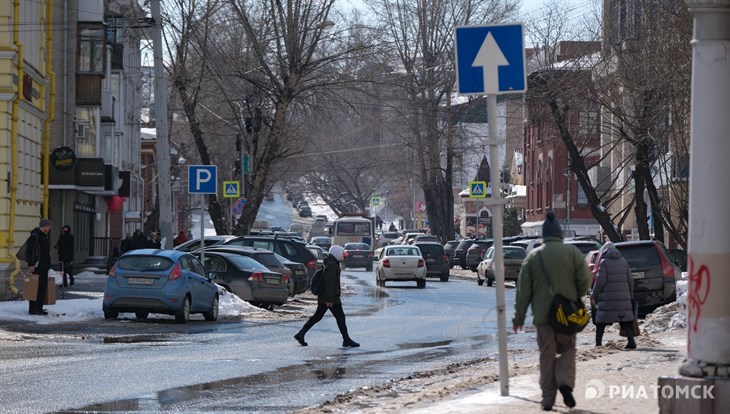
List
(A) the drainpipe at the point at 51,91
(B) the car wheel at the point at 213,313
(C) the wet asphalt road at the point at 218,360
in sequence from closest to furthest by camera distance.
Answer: (C) the wet asphalt road at the point at 218,360, (B) the car wheel at the point at 213,313, (A) the drainpipe at the point at 51,91

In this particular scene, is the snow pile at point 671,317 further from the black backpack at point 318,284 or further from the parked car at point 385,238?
the parked car at point 385,238

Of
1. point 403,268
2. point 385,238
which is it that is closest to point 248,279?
point 403,268

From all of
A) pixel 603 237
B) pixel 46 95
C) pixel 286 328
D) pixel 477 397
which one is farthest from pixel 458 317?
pixel 603 237

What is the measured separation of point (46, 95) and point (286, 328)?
14474mm

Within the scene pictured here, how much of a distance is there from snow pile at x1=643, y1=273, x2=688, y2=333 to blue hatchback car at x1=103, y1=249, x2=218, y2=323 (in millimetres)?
8527

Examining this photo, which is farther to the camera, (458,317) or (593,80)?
(593,80)

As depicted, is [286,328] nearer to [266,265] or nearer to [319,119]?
[266,265]

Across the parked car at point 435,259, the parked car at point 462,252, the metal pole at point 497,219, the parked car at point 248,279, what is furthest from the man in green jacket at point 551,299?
the parked car at point 462,252

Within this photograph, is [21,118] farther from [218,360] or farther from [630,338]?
[630,338]

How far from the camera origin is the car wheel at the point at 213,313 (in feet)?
87.4

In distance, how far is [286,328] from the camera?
24.3 metres

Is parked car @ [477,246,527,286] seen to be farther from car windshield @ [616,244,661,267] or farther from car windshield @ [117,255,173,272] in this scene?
car windshield @ [117,255,173,272]

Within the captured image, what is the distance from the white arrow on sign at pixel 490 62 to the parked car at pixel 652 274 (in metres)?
17.2

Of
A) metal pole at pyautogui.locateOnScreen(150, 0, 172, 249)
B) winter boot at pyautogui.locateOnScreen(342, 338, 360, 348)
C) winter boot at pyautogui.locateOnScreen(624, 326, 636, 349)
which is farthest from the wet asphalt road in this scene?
metal pole at pyautogui.locateOnScreen(150, 0, 172, 249)
